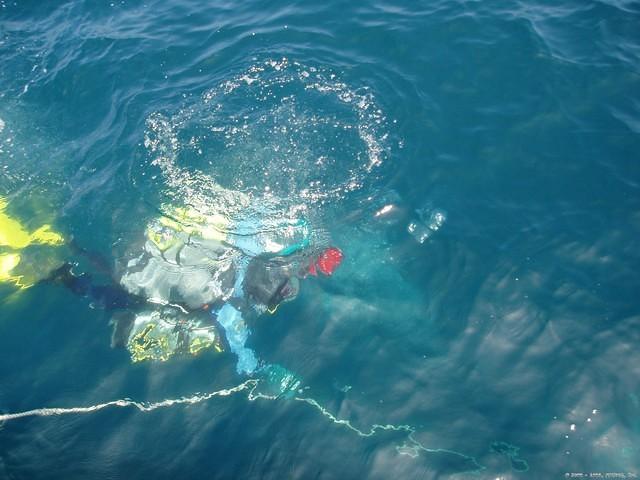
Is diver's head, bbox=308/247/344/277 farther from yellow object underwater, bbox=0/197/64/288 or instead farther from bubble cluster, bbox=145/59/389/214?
yellow object underwater, bbox=0/197/64/288

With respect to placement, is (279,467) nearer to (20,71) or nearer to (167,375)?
(167,375)

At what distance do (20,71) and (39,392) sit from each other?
7.41 metres

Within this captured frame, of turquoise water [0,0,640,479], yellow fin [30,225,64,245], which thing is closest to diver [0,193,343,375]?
turquoise water [0,0,640,479]

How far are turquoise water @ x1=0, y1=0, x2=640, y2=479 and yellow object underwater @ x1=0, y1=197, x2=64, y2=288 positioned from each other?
20 cm

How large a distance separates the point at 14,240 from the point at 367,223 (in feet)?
19.0

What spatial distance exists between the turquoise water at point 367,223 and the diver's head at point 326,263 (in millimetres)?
150

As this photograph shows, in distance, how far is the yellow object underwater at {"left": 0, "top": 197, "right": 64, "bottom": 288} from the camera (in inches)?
270

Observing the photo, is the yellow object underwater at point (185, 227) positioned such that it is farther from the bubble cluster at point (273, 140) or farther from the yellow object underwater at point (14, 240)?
the yellow object underwater at point (14, 240)

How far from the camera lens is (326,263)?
639 cm

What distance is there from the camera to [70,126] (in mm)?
8586

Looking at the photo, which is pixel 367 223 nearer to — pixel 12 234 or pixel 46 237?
pixel 46 237

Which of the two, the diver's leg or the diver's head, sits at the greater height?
the diver's head

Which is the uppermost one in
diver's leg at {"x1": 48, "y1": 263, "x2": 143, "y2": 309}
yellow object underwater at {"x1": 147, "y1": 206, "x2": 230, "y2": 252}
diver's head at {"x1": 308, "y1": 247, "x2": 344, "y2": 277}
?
yellow object underwater at {"x1": 147, "y1": 206, "x2": 230, "y2": 252}

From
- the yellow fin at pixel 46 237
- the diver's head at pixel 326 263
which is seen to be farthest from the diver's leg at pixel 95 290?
the diver's head at pixel 326 263
